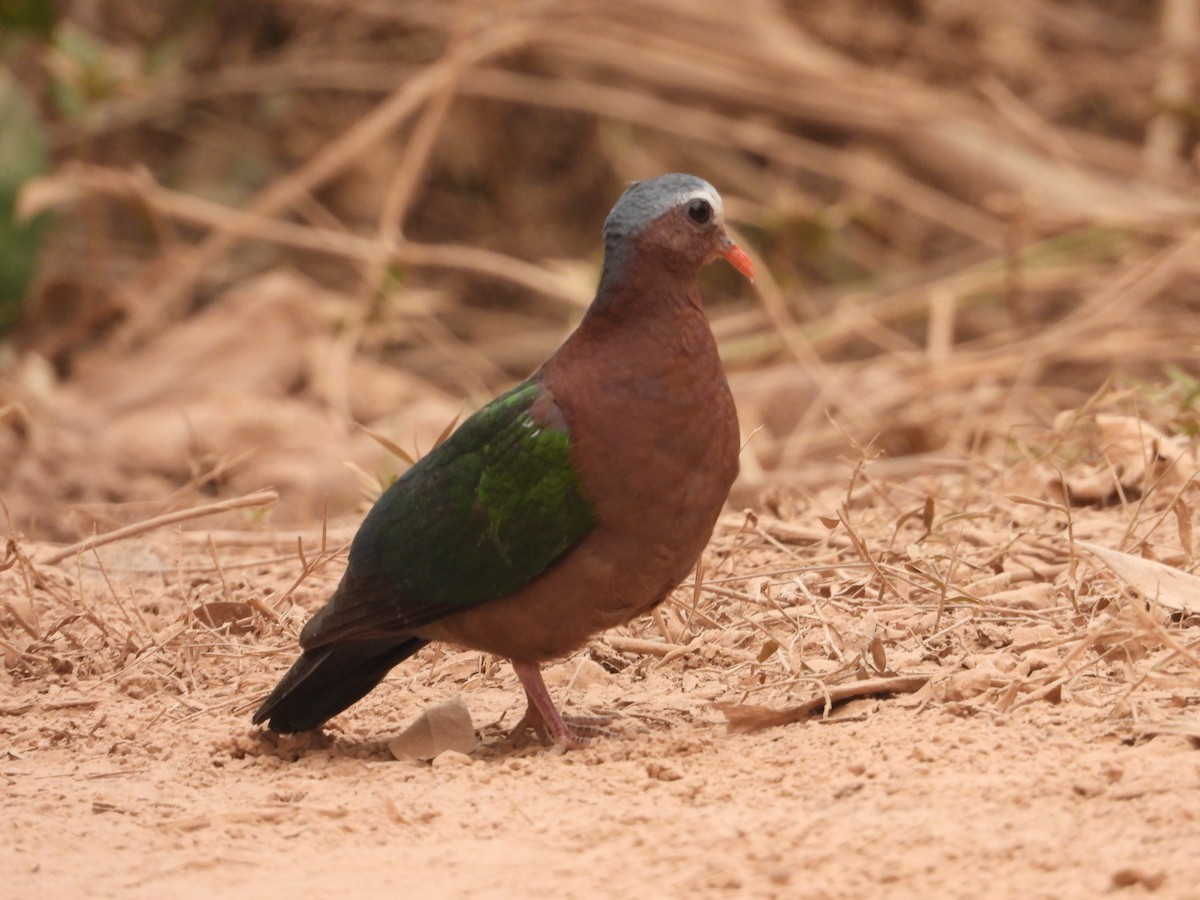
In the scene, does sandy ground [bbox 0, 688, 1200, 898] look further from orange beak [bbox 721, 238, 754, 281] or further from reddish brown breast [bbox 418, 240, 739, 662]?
orange beak [bbox 721, 238, 754, 281]

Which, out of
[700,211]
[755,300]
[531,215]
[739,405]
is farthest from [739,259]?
[531,215]

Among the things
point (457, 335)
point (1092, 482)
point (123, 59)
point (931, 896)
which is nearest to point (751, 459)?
point (1092, 482)

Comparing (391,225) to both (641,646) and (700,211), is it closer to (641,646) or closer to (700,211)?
(641,646)

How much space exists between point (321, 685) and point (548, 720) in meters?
0.41

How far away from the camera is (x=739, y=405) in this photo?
5477mm

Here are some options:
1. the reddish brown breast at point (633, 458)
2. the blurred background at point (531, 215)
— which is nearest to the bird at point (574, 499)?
the reddish brown breast at point (633, 458)

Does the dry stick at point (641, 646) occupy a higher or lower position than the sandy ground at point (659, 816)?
lower

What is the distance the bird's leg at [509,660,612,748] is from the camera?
2615 mm

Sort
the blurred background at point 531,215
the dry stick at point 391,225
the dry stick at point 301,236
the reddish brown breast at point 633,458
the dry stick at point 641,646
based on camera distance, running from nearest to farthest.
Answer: the reddish brown breast at point 633,458 → the dry stick at point 641,646 → the blurred background at point 531,215 → the dry stick at point 301,236 → the dry stick at point 391,225

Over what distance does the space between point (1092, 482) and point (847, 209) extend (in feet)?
11.3

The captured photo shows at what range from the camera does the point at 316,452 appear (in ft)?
17.9

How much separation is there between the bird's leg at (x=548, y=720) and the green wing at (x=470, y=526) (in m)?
0.17

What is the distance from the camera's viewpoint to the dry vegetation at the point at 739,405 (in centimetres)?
224

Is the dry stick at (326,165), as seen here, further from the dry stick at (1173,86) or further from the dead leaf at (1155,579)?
the dead leaf at (1155,579)
